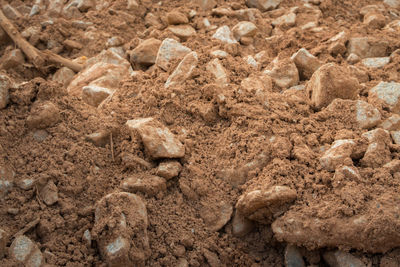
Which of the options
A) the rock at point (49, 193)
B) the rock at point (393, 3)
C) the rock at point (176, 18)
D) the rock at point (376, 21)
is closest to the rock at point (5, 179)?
the rock at point (49, 193)

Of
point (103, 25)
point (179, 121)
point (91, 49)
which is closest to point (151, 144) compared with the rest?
point (179, 121)

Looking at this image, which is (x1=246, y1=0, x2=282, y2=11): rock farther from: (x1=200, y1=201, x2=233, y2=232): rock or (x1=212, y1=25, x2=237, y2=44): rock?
(x1=200, y1=201, x2=233, y2=232): rock

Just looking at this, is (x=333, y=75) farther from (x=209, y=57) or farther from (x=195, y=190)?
(x=195, y=190)

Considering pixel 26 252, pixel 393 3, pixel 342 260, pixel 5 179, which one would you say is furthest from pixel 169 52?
pixel 393 3

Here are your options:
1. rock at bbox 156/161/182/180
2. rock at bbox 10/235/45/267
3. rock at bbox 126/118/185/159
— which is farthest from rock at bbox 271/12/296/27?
rock at bbox 10/235/45/267

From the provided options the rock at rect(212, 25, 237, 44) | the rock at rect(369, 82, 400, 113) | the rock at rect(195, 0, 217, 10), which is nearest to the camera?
the rock at rect(369, 82, 400, 113)
